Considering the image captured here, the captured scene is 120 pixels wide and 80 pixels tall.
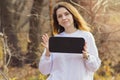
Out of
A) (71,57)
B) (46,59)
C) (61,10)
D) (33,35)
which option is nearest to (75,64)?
(71,57)

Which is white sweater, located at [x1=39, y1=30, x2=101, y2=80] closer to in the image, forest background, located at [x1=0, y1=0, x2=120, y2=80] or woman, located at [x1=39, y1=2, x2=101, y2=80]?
woman, located at [x1=39, y1=2, x2=101, y2=80]

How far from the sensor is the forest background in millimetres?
2986

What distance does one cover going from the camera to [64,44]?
169 centimetres

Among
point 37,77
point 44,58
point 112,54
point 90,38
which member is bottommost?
point 37,77

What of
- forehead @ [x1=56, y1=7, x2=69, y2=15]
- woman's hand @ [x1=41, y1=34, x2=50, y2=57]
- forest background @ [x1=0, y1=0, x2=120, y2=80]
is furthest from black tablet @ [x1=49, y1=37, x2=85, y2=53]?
forest background @ [x1=0, y1=0, x2=120, y2=80]

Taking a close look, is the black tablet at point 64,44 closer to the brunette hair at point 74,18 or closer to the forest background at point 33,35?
the brunette hair at point 74,18

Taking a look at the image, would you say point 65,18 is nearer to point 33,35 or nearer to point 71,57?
point 71,57

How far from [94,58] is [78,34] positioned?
6.3 inches

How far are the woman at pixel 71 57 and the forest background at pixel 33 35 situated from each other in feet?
4.13

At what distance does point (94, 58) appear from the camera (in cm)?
166

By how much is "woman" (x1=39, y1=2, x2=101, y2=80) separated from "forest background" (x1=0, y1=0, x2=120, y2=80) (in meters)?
1.26

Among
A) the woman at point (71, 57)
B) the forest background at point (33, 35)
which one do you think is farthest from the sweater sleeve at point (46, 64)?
the forest background at point (33, 35)

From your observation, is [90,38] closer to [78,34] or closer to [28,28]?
[78,34]

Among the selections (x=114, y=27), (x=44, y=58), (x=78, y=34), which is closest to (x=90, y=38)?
(x=78, y=34)
